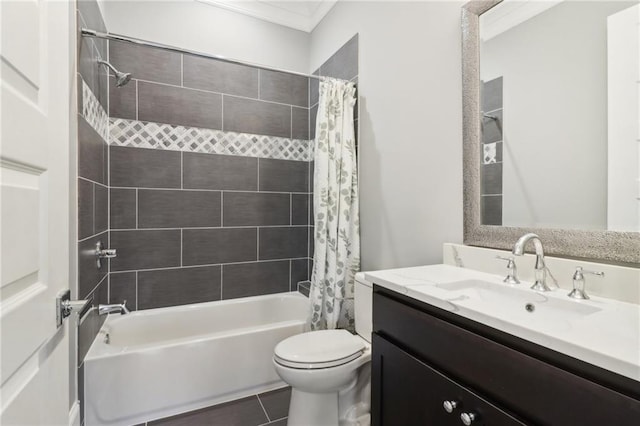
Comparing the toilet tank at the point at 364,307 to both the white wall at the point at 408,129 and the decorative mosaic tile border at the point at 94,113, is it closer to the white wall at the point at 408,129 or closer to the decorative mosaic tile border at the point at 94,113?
the white wall at the point at 408,129

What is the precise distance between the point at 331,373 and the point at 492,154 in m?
1.16

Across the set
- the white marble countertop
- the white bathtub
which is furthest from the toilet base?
the white marble countertop

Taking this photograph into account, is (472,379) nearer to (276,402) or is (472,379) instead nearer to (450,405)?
(450,405)

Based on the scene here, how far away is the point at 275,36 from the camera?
2566 millimetres

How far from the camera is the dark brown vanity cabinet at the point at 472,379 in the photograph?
1.79 ft

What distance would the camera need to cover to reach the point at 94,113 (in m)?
1.67

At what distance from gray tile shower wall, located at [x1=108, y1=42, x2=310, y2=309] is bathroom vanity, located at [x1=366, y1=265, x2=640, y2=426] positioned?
61.1 inches

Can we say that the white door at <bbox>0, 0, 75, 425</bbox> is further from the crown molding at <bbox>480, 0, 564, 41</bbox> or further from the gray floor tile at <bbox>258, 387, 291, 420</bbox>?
the crown molding at <bbox>480, 0, 564, 41</bbox>

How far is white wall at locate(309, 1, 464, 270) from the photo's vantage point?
1389 mm

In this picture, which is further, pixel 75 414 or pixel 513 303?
pixel 75 414

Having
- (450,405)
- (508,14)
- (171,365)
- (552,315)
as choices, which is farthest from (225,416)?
(508,14)

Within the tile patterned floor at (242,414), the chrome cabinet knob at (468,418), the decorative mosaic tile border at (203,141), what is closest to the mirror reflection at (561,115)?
the chrome cabinet knob at (468,418)

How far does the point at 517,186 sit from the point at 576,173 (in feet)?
0.62

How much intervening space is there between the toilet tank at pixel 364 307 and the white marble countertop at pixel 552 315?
386 millimetres
